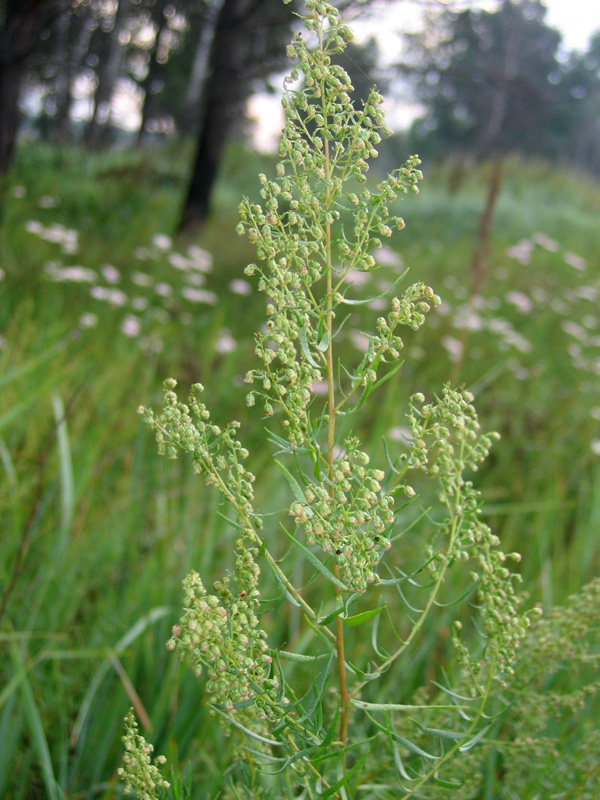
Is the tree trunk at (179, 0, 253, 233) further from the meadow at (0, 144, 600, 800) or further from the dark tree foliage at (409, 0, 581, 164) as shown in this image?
the dark tree foliage at (409, 0, 581, 164)

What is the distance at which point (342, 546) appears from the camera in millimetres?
648

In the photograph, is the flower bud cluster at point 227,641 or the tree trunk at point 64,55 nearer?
the flower bud cluster at point 227,641

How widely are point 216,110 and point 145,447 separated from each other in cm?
524

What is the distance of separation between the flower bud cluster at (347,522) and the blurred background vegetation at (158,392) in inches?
6.6

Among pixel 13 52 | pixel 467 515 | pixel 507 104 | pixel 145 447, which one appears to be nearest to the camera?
pixel 467 515

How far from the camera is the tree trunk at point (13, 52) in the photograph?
4095mm

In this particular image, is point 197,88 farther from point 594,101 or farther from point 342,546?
point 594,101

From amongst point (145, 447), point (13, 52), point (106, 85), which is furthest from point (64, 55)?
point (145, 447)

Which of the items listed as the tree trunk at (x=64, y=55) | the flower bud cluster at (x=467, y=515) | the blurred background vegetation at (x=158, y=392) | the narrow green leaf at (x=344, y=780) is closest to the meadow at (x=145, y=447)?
the blurred background vegetation at (x=158, y=392)

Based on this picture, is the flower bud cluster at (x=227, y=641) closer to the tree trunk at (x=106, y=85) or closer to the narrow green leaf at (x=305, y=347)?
the narrow green leaf at (x=305, y=347)

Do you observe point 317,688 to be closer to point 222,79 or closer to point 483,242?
point 483,242

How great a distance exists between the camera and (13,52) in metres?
4.67

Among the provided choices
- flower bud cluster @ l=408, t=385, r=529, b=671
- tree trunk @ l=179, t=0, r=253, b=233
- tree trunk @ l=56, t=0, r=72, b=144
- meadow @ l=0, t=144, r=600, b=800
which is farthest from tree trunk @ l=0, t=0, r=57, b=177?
flower bud cluster @ l=408, t=385, r=529, b=671

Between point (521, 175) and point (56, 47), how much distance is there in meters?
10.9
